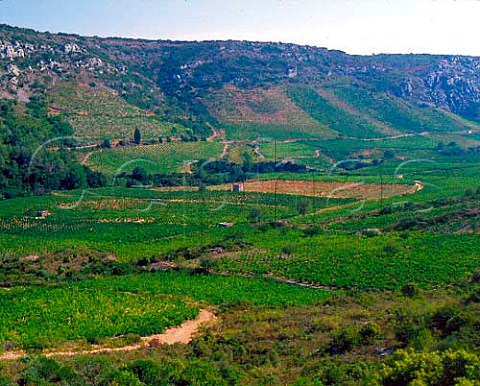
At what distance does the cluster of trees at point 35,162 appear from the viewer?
7662 centimetres

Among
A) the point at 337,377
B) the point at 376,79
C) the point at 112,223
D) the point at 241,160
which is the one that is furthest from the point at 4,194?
the point at 376,79

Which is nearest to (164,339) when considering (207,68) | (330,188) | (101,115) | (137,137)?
(330,188)

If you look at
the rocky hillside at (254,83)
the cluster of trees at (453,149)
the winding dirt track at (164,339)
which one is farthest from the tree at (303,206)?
the cluster of trees at (453,149)

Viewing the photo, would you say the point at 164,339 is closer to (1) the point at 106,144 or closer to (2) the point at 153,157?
(2) the point at 153,157

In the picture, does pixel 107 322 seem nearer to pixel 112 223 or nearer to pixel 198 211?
pixel 112 223

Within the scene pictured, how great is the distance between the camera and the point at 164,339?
28.1 meters

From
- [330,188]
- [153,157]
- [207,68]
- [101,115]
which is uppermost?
[207,68]

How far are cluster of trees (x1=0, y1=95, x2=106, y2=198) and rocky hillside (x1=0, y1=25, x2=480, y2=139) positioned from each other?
42.5 feet

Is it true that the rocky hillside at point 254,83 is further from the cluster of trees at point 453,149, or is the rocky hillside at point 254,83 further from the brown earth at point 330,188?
the brown earth at point 330,188

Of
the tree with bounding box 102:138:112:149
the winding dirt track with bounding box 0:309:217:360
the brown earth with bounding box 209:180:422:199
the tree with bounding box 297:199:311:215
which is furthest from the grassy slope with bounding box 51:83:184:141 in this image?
the winding dirt track with bounding box 0:309:217:360

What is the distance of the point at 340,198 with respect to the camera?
244ft

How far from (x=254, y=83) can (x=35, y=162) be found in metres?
66.9

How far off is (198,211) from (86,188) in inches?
707

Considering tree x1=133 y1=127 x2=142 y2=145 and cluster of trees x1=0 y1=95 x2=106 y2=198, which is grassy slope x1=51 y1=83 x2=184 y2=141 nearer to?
tree x1=133 y1=127 x2=142 y2=145
